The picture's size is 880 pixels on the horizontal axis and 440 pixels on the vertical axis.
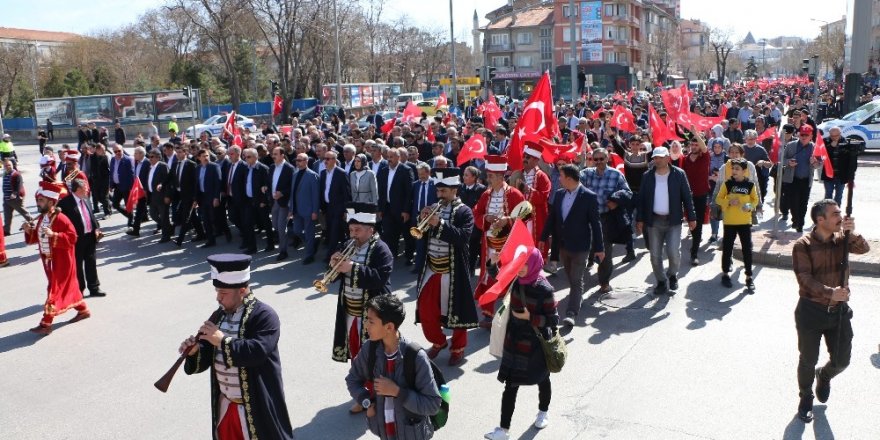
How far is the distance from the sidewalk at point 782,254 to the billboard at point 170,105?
39.1 metres

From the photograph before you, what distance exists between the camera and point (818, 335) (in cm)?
563

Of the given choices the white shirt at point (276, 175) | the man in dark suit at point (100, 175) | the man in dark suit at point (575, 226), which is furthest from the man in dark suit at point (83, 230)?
the man in dark suit at point (100, 175)

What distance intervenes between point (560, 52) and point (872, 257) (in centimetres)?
7701

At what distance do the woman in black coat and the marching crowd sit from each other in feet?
0.03

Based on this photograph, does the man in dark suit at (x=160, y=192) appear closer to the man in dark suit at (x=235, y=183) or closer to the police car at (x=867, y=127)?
the man in dark suit at (x=235, y=183)

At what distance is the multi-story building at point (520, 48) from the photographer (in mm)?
87562

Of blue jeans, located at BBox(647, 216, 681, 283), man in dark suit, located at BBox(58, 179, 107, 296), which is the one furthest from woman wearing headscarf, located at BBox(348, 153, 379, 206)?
blue jeans, located at BBox(647, 216, 681, 283)

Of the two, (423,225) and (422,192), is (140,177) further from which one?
(423,225)

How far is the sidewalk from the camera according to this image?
383 inches

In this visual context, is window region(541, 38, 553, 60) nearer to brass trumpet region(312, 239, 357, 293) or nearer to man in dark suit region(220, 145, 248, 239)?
man in dark suit region(220, 145, 248, 239)

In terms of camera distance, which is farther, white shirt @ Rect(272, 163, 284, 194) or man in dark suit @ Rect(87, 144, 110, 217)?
man in dark suit @ Rect(87, 144, 110, 217)

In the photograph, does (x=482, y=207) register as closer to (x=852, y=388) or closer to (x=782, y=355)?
(x=782, y=355)

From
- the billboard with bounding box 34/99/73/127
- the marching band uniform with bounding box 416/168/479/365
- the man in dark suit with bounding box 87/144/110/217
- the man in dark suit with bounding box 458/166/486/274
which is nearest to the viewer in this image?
the marching band uniform with bounding box 416/168/479/365

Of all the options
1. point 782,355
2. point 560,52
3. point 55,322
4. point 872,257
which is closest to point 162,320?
point 55,322
